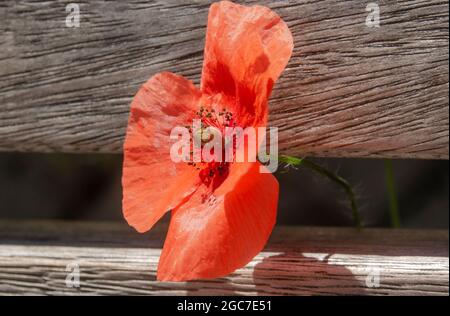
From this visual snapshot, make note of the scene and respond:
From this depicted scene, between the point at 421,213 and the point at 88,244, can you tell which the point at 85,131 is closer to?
the point at 88,244

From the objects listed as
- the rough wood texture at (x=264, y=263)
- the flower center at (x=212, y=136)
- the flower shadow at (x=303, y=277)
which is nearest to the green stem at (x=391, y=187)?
the rough wood texture at (x=264, y=263)

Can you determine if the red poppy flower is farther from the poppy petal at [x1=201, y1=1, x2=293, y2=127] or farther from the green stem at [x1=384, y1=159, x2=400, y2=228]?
the green stem at [x1=384, y1=159, x2=400, y2=228]

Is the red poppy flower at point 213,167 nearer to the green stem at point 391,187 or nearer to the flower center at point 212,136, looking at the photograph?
the flower center at point 212,136

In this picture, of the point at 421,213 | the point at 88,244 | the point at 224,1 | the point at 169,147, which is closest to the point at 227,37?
the point at 224,1

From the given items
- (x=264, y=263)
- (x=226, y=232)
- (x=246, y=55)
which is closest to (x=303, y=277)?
(x=264, y=263)

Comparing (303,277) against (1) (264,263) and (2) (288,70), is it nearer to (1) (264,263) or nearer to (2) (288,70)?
(1) (264,263)

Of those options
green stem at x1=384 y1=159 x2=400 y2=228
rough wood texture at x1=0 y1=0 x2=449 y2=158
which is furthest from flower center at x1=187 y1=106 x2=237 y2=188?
green stem at x1=384 y1=159 x2=400 y2=228
